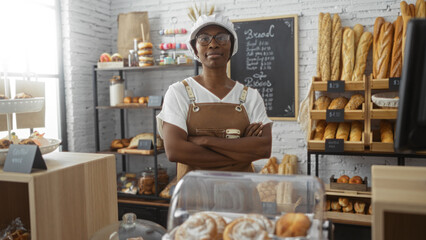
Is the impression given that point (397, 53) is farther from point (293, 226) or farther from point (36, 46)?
point (36, 46)

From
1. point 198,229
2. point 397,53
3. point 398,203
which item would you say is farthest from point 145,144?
point 398,203

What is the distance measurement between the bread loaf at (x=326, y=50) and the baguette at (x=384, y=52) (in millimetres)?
394

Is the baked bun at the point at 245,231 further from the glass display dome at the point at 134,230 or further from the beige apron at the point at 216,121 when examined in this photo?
the beige apron at the point at 216,121

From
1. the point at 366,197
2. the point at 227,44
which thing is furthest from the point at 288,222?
the point at 366,197

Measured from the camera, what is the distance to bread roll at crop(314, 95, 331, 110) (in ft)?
10.5

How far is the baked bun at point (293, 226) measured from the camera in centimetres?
92

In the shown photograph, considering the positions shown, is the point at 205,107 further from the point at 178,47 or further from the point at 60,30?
the point at 60,30

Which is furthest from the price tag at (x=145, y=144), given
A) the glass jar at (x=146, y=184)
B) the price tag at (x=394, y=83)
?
the price tag at (x=394, y=83)

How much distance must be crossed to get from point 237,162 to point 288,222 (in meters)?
0.81

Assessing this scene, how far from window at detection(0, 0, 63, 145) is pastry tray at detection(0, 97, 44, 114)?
1.82 metres

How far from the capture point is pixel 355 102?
3.12 metres

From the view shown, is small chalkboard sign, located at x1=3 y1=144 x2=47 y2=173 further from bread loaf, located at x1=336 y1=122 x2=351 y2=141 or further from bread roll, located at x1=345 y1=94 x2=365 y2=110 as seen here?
bread roll, located at x1=345 y1=94 x2=365 y2=110

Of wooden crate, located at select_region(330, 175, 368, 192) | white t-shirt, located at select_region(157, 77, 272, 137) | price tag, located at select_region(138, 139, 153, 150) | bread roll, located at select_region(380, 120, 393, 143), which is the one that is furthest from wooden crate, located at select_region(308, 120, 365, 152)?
price tag, located at select_region(138, 139, 153, 150)

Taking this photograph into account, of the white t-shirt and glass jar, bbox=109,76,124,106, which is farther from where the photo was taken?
glass jar, bbox=109,76,124,106
